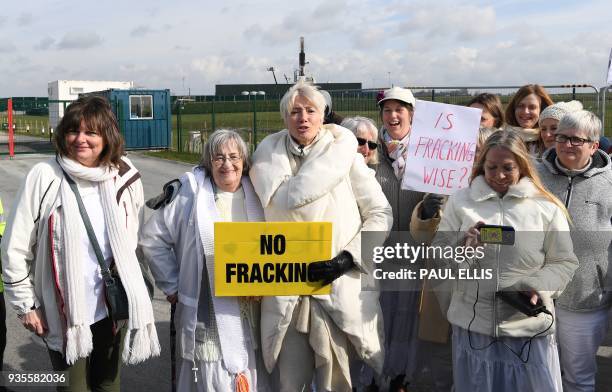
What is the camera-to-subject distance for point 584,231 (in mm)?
3574

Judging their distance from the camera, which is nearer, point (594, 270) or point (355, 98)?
point (594, 270)

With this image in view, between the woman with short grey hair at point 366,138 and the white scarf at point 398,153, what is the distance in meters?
0.10

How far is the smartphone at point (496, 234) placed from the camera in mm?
3139

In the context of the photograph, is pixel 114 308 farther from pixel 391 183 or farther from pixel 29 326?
pixel 391 183

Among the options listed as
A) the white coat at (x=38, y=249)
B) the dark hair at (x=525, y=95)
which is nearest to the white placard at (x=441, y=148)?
the dark hair at (x=525, y=95)

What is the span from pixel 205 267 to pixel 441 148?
160cm

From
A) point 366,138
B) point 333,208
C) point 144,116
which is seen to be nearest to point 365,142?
point 366,138

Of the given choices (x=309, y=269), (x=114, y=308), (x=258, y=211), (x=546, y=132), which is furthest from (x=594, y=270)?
(x=114, y=308)

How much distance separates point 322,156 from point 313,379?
1302 mm

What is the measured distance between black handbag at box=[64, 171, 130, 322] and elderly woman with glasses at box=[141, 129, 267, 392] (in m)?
0.22

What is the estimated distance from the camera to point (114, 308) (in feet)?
10.5

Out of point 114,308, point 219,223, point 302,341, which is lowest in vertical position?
point 302,341

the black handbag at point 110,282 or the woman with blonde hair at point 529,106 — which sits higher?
the woman with blonde hair at point 529,106

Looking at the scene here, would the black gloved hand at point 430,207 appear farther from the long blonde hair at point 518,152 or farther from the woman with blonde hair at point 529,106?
the woman with blonde hair at point 529,106
